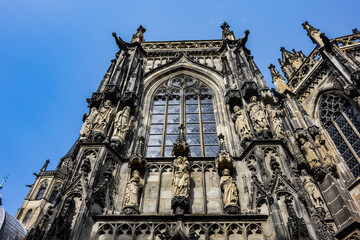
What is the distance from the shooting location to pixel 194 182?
845 cm

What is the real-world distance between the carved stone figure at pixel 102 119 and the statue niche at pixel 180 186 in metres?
2.38

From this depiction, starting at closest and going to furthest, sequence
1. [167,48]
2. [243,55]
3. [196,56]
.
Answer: [243,55] → [196,56] → [167,48]

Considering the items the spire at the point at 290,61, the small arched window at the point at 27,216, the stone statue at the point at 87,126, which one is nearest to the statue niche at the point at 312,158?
the stone statue at the point at 87,126

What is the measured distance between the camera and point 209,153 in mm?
10078

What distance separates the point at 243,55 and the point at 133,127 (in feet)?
19.2

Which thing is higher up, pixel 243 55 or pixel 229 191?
pixel 243 55

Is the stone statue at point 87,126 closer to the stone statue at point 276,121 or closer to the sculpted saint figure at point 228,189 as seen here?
the sculpted saint figure at point 228,189

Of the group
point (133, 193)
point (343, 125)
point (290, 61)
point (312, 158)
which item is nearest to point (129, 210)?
point (133, 193)

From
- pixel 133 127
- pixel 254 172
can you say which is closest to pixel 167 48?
pixel 133 127

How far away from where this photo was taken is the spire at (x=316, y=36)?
15211 mm

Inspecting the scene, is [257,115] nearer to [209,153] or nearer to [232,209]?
[209,153]

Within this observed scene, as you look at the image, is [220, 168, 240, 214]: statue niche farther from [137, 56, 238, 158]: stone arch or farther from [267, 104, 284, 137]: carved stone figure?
[267, 104, 284, 137]: carved stone figure

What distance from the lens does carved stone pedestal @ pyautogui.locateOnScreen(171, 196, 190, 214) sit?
720cm

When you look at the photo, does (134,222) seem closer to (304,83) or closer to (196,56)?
(196,56)
